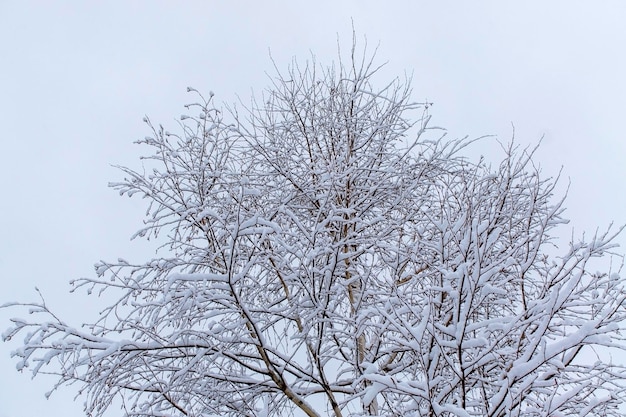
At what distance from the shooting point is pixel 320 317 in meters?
4.16

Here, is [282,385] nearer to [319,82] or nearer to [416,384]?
[416,384]

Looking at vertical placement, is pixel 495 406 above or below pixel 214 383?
below

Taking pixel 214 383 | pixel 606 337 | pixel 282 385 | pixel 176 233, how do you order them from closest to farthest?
pixel 606 337 < pixel 282 385 < pixel 214 383 < pixel 176 233

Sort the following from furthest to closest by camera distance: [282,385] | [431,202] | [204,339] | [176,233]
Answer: [431,202] → [176,233] → [282,385] → [204,339]

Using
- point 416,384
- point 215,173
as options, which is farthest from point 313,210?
point 416,384

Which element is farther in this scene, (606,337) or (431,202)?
(431,202)

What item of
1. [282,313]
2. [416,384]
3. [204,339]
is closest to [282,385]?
[282,313]

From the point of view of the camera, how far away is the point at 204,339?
3977 mm

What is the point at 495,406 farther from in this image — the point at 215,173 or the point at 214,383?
the point at 215,173

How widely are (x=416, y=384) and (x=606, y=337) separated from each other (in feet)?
3.20

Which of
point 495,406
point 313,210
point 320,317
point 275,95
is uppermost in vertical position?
point 275,95

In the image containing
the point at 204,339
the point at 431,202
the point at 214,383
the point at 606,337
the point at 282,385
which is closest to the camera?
the point at 606,337

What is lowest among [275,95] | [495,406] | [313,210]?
[495,406]

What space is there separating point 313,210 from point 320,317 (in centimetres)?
187
